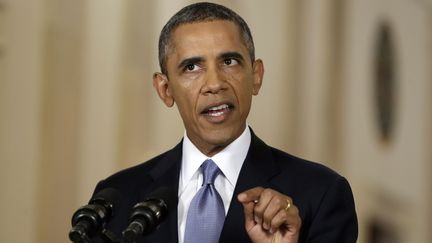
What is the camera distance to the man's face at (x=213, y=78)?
183 centimetres

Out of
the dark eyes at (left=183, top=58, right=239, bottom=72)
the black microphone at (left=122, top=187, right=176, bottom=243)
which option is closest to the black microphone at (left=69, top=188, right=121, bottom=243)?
the black microphone at (left=122, top=187, right=176, bottom=243)

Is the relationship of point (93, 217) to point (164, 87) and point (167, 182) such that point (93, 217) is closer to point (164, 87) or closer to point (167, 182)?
point (167, 182)

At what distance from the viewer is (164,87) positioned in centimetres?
200

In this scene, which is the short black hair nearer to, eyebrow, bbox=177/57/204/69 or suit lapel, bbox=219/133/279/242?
eyebrow, bbox=177/57/204/69

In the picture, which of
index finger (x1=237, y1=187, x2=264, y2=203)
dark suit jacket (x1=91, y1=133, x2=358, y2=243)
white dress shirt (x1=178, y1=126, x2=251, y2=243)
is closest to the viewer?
index finger (x1=237, y1=187, x2=264, y2=203)

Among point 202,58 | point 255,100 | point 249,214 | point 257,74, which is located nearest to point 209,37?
point 202,58

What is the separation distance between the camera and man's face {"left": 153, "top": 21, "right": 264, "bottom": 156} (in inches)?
71.9

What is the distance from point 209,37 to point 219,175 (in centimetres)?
27

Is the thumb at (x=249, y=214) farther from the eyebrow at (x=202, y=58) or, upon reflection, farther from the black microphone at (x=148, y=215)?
the eyebrow at (x=202, y=58)

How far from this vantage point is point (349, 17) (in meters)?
5.09

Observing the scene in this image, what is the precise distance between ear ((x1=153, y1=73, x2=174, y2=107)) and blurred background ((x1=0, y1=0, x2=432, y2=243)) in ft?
3.29

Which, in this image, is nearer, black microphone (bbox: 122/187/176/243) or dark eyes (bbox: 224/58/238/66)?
black microphone (bbox: 122/187/176/243)

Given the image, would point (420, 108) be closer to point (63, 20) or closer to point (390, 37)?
point (390, 37)

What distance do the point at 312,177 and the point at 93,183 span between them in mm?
1448
